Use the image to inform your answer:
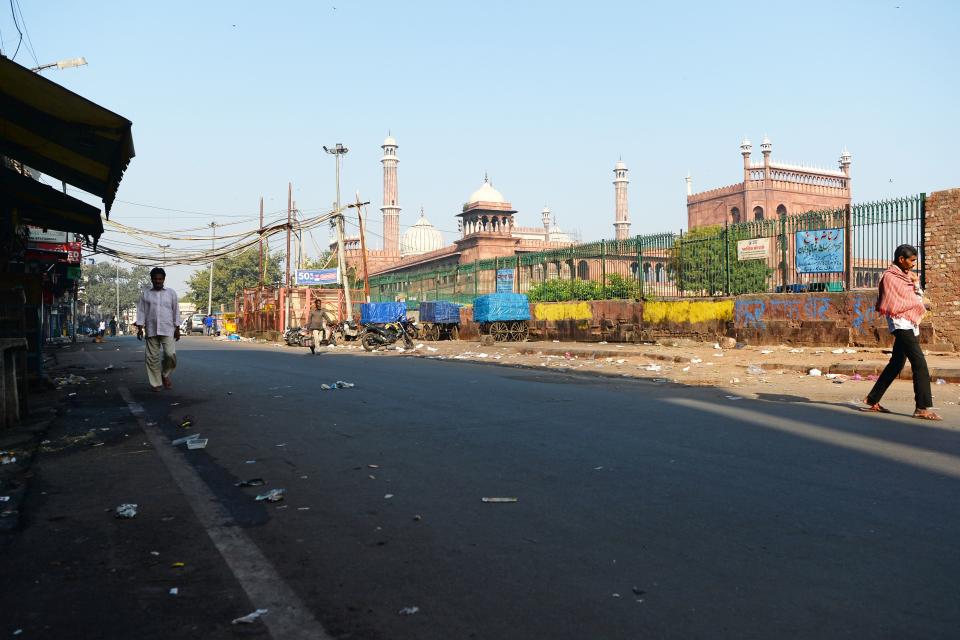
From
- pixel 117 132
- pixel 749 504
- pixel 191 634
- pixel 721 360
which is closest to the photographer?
pixel 191 634

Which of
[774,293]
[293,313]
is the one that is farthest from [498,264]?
[293,313]

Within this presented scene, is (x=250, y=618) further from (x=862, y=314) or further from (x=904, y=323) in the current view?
(x=862, y=314)

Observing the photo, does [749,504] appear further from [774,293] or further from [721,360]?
[774,293]

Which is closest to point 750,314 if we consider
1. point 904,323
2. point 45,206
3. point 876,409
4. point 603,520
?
point 876,409

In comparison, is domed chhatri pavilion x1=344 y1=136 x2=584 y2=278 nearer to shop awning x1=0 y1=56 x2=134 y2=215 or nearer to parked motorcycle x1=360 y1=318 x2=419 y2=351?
parked motorcycle x1=360 y1=318 x2=419 y2=351

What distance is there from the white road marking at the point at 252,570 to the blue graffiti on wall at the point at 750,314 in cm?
1483

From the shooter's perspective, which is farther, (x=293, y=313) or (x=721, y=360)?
(x=293, y=313)

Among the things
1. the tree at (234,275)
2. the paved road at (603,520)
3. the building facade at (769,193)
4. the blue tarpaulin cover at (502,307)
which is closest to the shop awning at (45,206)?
the paved road at (603,520)

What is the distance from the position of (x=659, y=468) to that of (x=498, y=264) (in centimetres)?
2414

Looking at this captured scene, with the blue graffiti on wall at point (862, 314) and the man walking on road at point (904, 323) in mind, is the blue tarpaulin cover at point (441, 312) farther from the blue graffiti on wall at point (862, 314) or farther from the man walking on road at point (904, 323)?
A: the man walking on road at point (904, 323)

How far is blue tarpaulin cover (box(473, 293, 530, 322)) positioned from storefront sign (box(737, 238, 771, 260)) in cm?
877

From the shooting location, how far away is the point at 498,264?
28.8 m

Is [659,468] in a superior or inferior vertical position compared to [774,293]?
inferior

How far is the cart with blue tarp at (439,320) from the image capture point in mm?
29672
